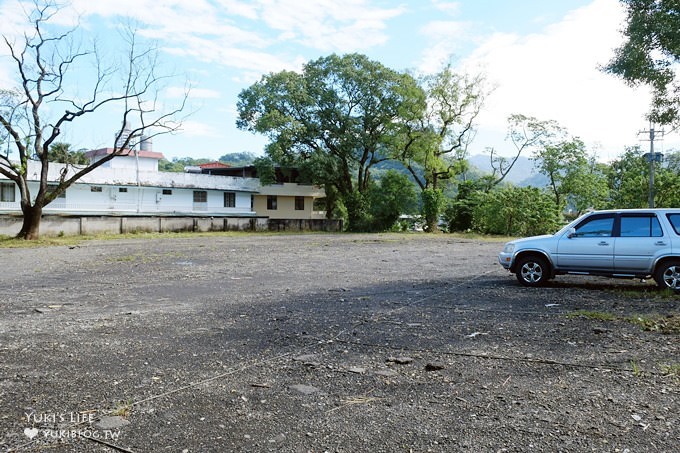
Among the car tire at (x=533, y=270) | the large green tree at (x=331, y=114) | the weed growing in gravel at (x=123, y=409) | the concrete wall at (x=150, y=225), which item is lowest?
the weed growing in gravel at (x=123, y=409)

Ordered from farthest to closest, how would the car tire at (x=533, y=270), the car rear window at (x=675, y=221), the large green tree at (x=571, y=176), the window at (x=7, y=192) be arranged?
the large green tree at (x=571, y=176) → the window at (x=7, y=192) → the car tire at (x=533, y=270) → the car rear window at (x=675, y=221)

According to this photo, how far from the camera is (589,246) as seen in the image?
10891mm

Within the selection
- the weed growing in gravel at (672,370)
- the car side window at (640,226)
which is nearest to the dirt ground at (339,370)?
the weed growing in gravel at (672,370)

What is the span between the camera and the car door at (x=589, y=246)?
10.7 meters

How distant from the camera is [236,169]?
56.6 meters

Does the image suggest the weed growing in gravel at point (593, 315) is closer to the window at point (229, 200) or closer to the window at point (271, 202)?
the window at point (229, 200)

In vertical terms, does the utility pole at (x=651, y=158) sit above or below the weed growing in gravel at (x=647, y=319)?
above

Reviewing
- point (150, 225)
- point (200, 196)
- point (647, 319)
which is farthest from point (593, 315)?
point (200, 196)

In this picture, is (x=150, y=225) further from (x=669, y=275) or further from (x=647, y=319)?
(x=647, y=319)

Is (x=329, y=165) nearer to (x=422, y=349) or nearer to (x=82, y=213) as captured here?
(x=82, y=213)

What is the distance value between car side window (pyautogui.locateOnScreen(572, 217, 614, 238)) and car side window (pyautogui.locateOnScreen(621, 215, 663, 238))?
234 millimetres

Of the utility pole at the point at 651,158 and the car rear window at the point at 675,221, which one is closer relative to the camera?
the car rear window at the point at 675,221

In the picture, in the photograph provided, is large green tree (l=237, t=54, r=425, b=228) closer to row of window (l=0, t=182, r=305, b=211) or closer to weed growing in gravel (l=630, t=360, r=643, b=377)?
row of window (l=0, t=182, r=305, b=211)

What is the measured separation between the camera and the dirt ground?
3.81 meters
